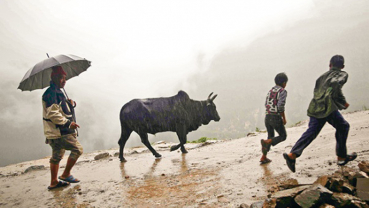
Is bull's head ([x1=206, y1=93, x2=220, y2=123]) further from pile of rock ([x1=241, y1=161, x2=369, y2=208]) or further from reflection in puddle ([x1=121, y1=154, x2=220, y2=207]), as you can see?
pile of rock ([x1=241, y1=161, x2=369, y2=208])

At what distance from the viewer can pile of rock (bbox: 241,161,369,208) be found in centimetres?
246

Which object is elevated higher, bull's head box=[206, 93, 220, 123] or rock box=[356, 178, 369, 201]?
bull's head box=[206, 93, 220, 123]

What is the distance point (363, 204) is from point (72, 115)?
561 centimetres

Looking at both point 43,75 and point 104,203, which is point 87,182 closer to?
point 104,203

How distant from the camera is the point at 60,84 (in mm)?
5344

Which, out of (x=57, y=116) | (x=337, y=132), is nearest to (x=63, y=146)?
(x=57, y=116)

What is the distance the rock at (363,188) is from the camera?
8.53ft

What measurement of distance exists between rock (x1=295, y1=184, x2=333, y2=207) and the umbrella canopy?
199 inches

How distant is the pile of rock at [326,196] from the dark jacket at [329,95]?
1.37m

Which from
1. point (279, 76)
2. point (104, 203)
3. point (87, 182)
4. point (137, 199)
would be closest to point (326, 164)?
point (279, 76)

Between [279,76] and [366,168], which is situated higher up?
[279,76]

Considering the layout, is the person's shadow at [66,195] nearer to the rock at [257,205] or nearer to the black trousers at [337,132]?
the rock at [257,205]

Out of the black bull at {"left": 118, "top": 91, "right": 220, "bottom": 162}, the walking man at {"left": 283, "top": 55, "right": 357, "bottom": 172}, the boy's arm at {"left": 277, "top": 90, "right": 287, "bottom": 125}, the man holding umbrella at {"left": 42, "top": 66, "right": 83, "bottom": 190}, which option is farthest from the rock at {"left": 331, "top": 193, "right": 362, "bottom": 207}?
the black bull at {"left": 118, "top": 91, "right": 220, "bottom": 162}

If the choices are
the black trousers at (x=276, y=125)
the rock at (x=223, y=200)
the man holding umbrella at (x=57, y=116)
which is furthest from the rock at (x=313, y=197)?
the man holding umbrella at (x=57, y=116)
